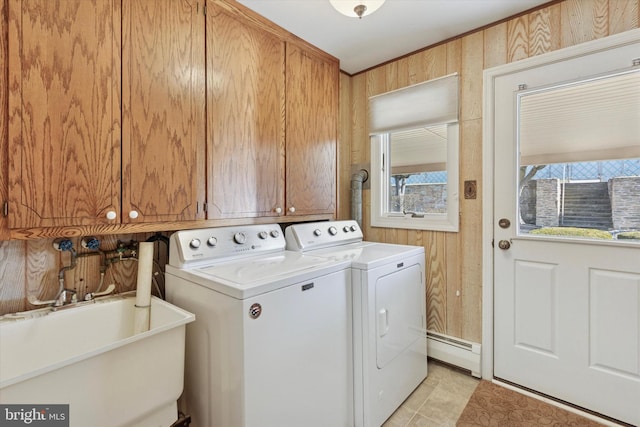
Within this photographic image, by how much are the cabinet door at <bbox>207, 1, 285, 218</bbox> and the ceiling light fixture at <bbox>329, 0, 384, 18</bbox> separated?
56 cm

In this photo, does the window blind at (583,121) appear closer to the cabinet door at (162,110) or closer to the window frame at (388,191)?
the window frame at (388,191)

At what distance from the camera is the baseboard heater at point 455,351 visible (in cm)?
213

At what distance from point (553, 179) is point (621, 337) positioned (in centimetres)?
92

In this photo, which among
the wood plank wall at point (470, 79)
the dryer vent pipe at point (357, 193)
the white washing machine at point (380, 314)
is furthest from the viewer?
the dryer vent pipe at point (357, 193)

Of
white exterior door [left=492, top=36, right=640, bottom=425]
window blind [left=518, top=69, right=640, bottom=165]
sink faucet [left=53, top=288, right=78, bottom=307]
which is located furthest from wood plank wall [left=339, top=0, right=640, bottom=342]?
sink faucet [left=53, top=288, right=78, bottom=307]

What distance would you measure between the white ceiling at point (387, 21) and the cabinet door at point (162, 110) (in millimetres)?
524

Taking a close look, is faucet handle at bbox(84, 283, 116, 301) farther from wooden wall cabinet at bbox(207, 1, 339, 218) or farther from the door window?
the door window

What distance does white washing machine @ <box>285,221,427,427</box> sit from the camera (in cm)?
160

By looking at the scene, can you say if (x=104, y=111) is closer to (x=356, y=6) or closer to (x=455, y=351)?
(x=356, y=6)

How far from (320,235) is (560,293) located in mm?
1506

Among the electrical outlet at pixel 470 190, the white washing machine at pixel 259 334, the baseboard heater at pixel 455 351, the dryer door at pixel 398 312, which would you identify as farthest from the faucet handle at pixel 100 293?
the electrical outlet at pixel 470 190

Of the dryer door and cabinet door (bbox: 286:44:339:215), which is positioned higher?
cabinet door (bbox: 286:44:339:215)

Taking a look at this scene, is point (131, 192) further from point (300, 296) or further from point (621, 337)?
point (621, 337)

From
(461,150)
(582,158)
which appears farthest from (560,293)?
(461,150)
